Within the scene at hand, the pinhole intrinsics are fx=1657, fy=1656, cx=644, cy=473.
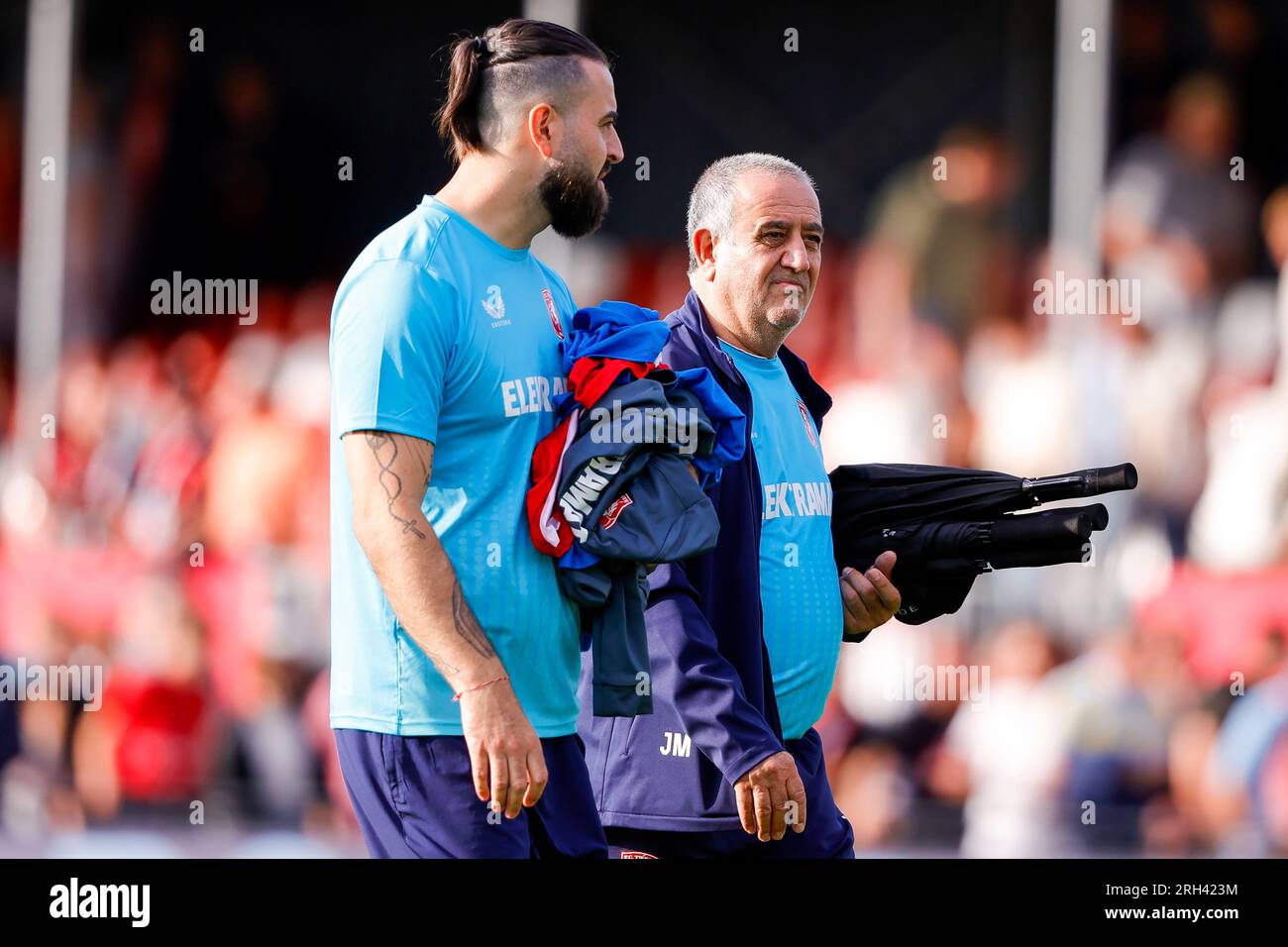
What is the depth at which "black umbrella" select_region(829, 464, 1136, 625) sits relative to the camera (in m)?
3.65

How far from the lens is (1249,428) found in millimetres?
6891

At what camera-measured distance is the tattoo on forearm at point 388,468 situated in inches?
104

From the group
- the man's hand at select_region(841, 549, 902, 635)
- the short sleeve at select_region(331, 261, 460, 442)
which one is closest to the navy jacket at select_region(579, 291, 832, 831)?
the man's hand at select_region(841, 549, 902, 635)

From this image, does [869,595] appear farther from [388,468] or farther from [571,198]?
→ [388,468]

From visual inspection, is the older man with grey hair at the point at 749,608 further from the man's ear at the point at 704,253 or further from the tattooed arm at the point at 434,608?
the tattooed arm at the point at 434,608

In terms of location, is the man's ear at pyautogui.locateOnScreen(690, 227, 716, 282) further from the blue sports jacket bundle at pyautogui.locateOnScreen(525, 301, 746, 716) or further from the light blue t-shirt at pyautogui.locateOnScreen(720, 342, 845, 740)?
the blue sports jacket bundle at pyautogui.locateOnScreen(525, 301, 746, 716)

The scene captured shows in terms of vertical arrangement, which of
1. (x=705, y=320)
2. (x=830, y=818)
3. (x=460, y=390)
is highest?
(x=705, y=320)

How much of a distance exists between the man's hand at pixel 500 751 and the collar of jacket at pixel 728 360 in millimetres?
1153
